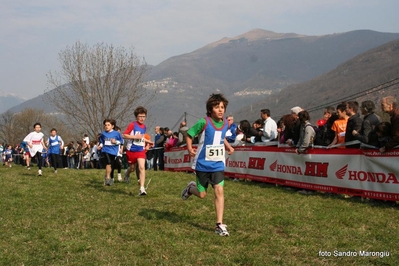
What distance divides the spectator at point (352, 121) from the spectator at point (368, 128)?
0.63 feet

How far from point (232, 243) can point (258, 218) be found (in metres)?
1.90

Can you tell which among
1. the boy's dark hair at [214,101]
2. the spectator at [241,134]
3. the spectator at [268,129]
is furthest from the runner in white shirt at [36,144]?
the boy's dark hair at [214,101]

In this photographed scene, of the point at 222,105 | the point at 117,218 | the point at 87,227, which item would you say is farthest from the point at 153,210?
the point at 222,105

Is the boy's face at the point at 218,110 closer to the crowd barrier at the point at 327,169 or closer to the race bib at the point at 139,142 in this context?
the crowd barrier at the point at 327,169

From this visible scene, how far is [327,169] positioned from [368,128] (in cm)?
178

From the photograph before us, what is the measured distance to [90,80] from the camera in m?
48.7

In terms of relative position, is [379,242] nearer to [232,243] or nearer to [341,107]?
[232,243]

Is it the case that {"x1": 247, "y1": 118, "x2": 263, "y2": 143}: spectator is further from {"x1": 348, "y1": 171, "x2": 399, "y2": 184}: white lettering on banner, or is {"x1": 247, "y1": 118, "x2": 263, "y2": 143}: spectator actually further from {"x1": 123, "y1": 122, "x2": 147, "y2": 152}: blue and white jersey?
{"x1": 348, "y1": 171, "x2": 399, "y2": 184}: white lettering on banner

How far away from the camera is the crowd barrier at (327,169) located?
10.6 m

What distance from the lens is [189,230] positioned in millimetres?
7949

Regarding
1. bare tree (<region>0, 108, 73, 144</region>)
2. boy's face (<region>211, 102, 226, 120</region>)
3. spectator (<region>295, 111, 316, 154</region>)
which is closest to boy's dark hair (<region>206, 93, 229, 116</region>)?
boy's face (<region>211, 102, 226, 120</region>)

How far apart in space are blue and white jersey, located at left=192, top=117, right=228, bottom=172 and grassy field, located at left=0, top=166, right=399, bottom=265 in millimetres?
1023

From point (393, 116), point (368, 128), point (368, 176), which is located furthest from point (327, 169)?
point (393, 116)

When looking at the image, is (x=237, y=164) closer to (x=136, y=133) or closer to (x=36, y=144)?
(x=136, y=133)
